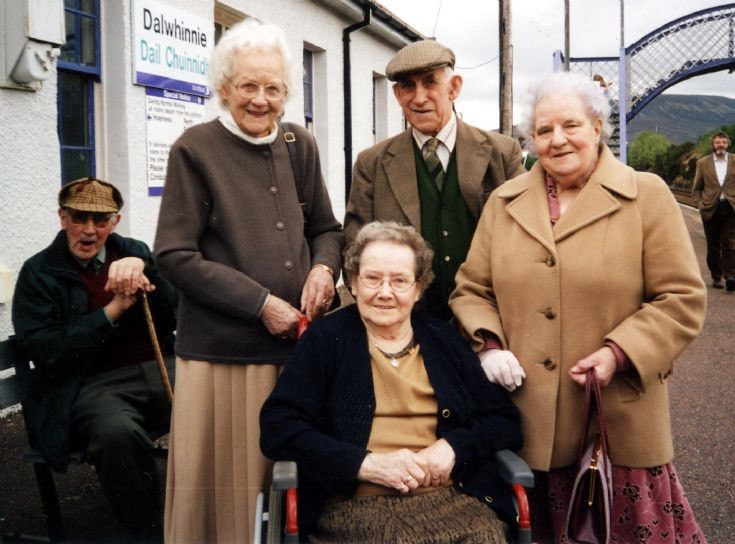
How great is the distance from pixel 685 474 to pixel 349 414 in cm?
268

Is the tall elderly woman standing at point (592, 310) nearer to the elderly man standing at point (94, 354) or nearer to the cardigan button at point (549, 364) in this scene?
the cardigan button at point (549, 364)

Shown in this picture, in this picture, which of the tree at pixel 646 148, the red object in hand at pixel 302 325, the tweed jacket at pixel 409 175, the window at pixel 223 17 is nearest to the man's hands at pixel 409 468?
the red object in hand at pixel 302 325

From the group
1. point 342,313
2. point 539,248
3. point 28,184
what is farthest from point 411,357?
point 28,184

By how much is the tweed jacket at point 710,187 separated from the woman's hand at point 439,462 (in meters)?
9.67

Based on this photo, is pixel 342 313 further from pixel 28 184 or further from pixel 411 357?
pixel 28 184

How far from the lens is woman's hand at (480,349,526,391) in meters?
2.53

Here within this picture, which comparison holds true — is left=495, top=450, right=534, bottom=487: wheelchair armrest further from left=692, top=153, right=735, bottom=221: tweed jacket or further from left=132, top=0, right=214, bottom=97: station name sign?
left=692, top=153, right=735, bottom=221: tweed jacket

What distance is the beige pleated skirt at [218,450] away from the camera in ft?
8.84

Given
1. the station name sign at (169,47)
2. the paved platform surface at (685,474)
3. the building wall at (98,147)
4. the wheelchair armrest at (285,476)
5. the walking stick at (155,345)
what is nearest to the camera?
the wheelchair armrest at (285,476)

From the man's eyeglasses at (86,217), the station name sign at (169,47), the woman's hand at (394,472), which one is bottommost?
the woman's hand at (394,472)

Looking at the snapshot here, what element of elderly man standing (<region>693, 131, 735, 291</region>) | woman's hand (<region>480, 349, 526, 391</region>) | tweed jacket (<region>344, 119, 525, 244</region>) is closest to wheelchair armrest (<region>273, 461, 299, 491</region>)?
woman's hand (<region>480, 349, 526, 391</region>)

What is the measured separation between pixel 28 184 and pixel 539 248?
384 cm

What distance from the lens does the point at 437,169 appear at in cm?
313

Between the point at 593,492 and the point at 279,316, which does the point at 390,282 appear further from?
the point at 593,492
